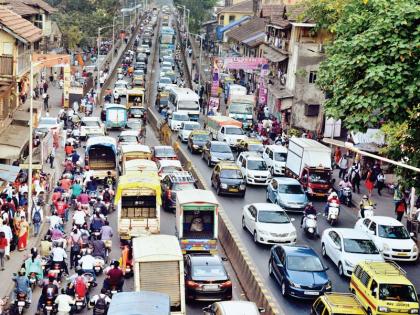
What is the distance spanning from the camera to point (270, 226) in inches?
1236

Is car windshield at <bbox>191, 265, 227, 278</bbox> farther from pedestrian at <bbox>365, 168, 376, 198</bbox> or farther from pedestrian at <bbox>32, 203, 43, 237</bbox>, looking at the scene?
pedestrian at <bbox>365, 168, 376, 198</bbox>

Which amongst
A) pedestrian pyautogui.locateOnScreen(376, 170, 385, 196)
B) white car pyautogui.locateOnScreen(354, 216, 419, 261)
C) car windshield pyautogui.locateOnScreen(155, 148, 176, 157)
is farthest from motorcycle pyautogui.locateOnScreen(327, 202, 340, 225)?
car windshield pyautogui.locateOnScreen(155, 148, 176, 157)

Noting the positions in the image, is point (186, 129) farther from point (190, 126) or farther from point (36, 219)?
point (36, 219)

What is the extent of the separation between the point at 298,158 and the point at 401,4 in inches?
697

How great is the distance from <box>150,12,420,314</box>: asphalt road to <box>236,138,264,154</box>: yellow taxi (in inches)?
146

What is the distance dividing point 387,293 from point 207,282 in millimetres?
5545

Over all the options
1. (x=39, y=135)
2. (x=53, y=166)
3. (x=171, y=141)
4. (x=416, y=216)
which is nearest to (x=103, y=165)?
(x=53, y=166)

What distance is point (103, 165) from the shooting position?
138ft

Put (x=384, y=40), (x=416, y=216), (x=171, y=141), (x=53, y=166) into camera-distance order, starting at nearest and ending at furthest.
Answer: (x=384, y=40) → (x=416, y=216) → (x=53, y=166) → (x=171, y=141)

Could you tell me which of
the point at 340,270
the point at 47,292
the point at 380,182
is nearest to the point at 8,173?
the point at 47,292

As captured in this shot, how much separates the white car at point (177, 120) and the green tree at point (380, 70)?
3432cm

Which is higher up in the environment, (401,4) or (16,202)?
(401,4)

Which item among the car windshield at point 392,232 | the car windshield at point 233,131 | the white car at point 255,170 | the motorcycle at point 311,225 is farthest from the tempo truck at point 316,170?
the car windshield at point 233,131

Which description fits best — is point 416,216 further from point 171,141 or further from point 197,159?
point 171,141
